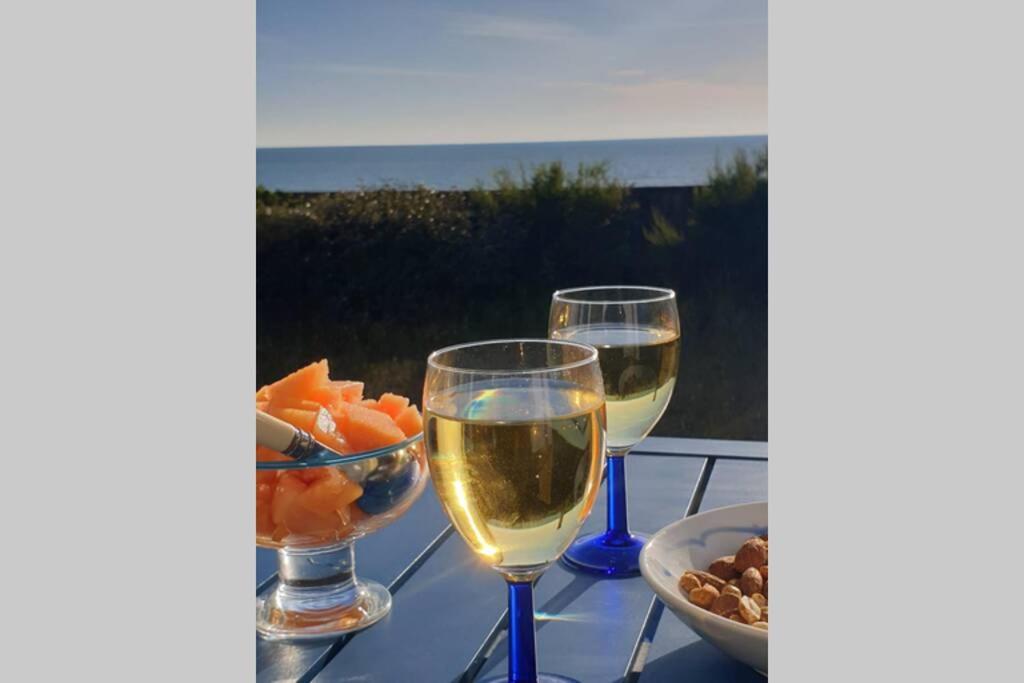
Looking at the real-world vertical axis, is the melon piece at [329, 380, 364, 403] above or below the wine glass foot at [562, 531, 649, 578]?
above

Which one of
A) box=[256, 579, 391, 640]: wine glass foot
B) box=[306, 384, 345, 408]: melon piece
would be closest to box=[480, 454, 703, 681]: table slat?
box=[256, 579, 391, 640]: wine glass foot

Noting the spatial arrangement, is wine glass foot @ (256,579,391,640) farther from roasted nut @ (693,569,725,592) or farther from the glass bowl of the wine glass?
roasted nut @ (693,569,725,592)

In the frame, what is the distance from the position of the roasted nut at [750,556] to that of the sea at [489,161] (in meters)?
5.41

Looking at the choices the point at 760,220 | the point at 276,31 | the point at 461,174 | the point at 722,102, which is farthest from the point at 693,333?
the point at 276,31

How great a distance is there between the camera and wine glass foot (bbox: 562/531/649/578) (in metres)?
Answer: 0.83

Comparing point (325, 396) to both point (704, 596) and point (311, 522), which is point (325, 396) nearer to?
point (311, 522)

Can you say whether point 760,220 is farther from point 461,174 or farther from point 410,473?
point 410,473

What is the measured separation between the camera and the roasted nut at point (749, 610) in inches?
25.3

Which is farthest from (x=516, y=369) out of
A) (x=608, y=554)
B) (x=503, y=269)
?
(x=503, y=269)

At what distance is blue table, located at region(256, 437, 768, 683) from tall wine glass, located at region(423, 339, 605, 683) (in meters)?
0.09

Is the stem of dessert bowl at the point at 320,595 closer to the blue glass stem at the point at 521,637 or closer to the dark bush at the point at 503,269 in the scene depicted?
the blue glass stem at the point at 521,637

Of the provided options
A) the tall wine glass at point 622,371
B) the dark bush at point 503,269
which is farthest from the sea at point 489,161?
the tall wine glass at point 622,371

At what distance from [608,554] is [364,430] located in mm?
242

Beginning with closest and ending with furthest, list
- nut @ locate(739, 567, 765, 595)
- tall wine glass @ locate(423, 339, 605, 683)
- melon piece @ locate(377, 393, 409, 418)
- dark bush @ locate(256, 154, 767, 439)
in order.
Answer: tall wine glass @ locate(423, 339, 605, 683)
nut @ locate(739, 567, 765, 595)
melon piece @ locate(377, 393, 409, 418)
dark bush @ locate(256, 154, 767, 439)
